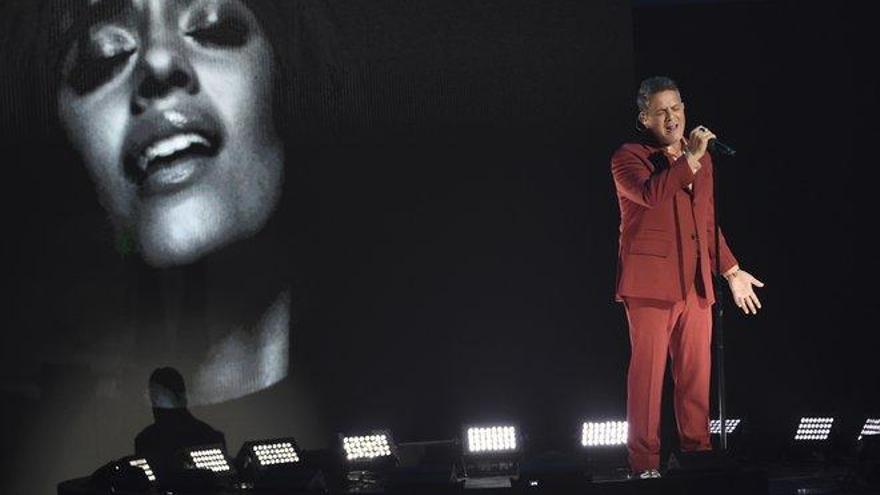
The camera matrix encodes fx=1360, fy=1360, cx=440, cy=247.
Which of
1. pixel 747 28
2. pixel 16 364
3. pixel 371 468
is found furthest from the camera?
pixel 747 28

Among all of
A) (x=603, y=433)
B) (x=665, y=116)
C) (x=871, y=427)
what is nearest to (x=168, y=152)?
(x=603, y=433)

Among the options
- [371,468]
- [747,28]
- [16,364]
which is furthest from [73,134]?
[747,28]

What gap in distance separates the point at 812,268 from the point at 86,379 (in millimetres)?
4130

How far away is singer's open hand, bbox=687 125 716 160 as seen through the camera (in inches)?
210

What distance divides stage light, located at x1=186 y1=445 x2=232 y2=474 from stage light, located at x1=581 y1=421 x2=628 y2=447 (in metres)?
1.75

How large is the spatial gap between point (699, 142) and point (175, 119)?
311cm

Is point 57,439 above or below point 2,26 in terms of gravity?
below

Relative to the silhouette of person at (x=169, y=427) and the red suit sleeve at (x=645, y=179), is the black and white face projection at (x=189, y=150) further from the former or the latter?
the red suit sleeve at (x=645, y=179)

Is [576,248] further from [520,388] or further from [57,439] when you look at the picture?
[57,439]

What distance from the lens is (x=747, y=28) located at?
783 cm

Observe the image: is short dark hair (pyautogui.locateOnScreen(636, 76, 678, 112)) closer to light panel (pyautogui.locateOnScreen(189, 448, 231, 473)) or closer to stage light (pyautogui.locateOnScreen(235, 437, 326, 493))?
stage light (pyautogui.locateOnScreen(235, 437, 326, 493))

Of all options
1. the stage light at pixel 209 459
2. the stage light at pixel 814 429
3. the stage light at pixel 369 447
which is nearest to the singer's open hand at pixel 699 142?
the stage light at pixel 814 429

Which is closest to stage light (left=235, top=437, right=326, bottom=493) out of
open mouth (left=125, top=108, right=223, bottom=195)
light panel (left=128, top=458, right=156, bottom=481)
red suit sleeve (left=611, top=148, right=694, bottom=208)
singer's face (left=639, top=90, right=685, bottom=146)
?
light panel (left=128, top=458, right=156, bottom=481)

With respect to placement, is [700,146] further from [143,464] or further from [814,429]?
[143,464]
